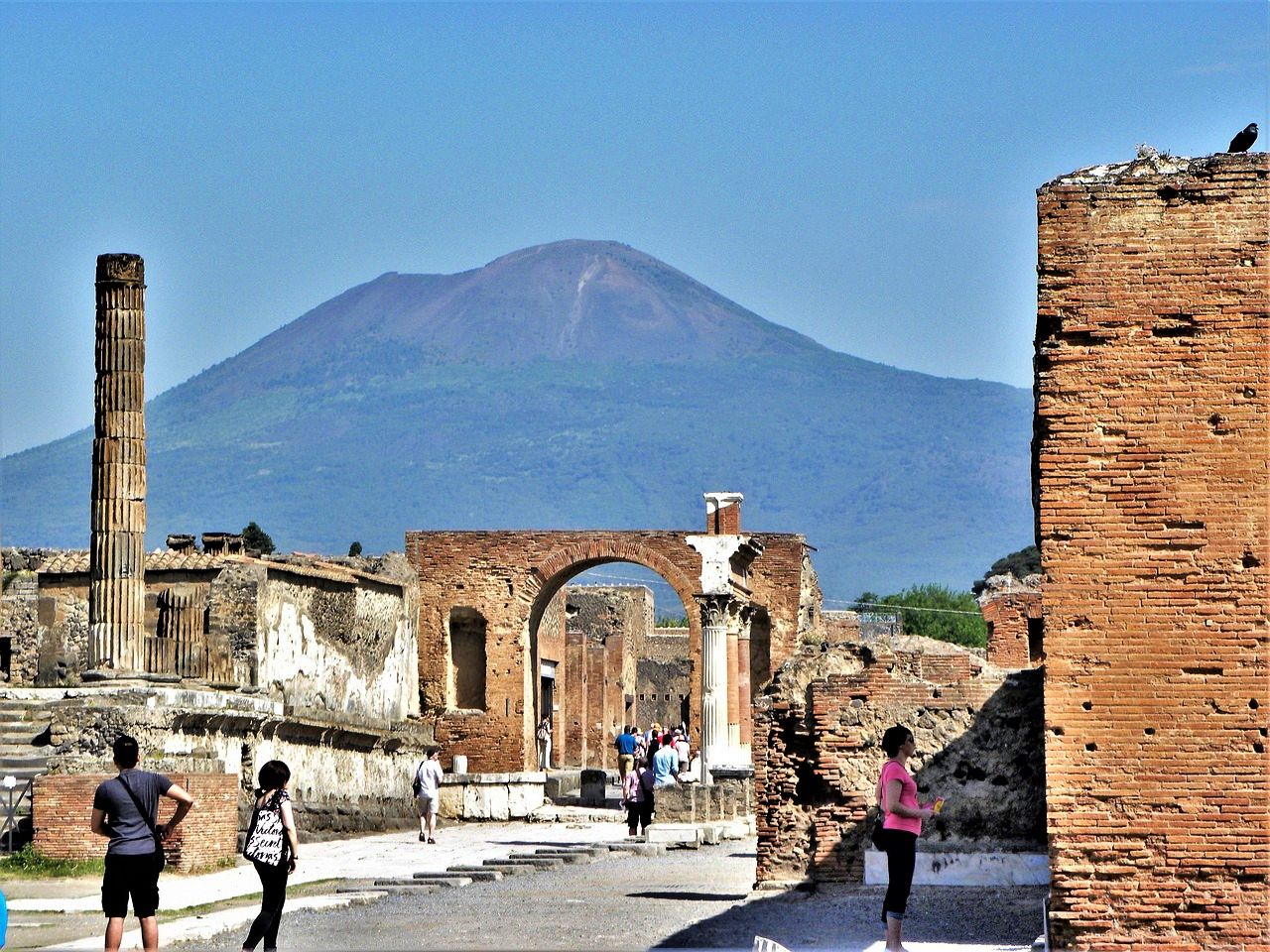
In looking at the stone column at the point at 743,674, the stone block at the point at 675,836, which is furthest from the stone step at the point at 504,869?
the stone column at the point at 743,674

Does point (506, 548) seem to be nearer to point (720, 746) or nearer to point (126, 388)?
point (720, 746)

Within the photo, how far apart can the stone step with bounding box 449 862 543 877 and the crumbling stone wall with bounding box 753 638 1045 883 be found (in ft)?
19.8

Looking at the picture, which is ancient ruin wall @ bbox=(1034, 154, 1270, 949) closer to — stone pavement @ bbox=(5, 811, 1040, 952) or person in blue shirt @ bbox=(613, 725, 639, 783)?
stone pavement @ bbox=(5, 811, 1040, 952)

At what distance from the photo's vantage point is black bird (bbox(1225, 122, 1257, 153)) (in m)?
13.3

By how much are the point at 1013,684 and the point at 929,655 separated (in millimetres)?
875

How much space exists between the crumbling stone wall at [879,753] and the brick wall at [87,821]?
6275mm

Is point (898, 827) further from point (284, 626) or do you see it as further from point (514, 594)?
point (514, 594)

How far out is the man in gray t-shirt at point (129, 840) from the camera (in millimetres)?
12852

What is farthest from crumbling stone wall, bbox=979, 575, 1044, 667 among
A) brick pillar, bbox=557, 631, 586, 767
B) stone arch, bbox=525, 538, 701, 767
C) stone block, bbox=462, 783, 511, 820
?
brick pillar, bbox=557, 631, 586, 767

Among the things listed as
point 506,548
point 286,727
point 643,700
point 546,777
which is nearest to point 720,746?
point 546,777

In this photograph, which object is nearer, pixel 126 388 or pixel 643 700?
pixel 126 388

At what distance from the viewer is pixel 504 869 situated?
24391 millimetres

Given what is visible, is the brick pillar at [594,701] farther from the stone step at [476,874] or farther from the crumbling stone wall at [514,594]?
the stone step at [476,874]

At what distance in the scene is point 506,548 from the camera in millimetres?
41562
